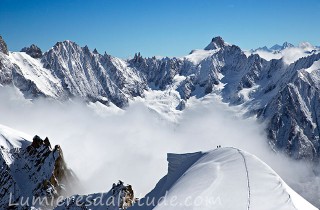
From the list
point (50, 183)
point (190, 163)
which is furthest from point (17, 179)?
point (190, 163)

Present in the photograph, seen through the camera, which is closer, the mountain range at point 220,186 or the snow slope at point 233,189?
the snow slope at point 233,189

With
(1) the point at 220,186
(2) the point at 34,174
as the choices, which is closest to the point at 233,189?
(1) the point at 220,186

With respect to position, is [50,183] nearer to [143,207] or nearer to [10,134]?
[10,134]

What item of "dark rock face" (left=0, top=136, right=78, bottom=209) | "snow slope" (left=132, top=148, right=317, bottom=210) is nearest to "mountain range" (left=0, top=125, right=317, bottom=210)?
"snow slope" (left=132, top=148, right=317, bottom=210)

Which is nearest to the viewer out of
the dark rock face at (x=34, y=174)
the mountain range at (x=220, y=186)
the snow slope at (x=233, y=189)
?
the snow slope at (x=233, y=189)

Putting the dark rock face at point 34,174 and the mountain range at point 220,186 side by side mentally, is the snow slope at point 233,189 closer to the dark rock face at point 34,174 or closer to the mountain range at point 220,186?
the mountain range at point 220,186

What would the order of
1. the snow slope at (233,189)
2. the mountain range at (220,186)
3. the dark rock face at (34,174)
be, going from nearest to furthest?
1. the snow slope at (233,189)
2. the mountain range at (220,186)
3. the dark rock face at (34,174)

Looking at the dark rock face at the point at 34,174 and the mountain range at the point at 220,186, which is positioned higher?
the dark rock face at the point at 34,174

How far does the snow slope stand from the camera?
2377 centimetres

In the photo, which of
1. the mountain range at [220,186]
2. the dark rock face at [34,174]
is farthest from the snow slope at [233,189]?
the dark rock face at [34,174]

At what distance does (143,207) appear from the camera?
3188 cm

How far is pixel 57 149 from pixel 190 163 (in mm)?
92848

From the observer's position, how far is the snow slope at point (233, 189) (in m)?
23.8

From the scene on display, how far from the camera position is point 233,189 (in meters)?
25.4
